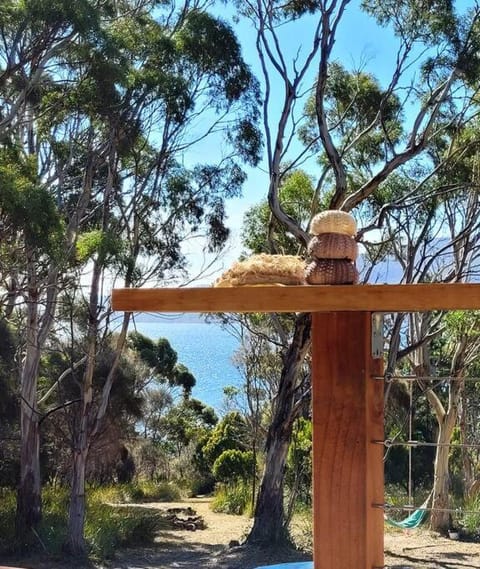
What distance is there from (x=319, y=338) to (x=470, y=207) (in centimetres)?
1021

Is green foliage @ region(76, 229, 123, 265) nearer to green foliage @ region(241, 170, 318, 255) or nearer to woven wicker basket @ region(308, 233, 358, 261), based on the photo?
green foliage @ region(241, 170, 318, 255)

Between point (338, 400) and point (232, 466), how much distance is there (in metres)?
13.5

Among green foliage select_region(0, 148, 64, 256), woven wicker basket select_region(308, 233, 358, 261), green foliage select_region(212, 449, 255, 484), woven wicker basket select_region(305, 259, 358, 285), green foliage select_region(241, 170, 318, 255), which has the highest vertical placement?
green foliage select_region(241, 170, 318, 255)

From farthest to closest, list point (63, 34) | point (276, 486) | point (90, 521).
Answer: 1. point (90, 521)
2. point (276, 486)
3. point (63, 34)

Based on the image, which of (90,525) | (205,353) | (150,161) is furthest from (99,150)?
(205,353)

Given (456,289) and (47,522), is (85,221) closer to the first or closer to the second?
(47,522)

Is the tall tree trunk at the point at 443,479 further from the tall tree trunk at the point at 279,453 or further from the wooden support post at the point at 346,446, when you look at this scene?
the wooden support post at the point at 346,446

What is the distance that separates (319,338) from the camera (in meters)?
1.83

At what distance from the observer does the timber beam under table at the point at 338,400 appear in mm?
1731

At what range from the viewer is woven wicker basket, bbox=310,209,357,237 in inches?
73.0

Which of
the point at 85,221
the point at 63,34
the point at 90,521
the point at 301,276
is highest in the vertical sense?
the point at 63,34

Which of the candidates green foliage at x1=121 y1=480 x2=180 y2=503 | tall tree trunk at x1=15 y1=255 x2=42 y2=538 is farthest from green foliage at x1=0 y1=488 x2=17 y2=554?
green foliage at x1=121 y1=480 x2=180 y2=503

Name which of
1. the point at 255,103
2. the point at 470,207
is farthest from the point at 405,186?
the point at 255,103

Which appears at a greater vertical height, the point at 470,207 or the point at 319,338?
the point at 470,207
